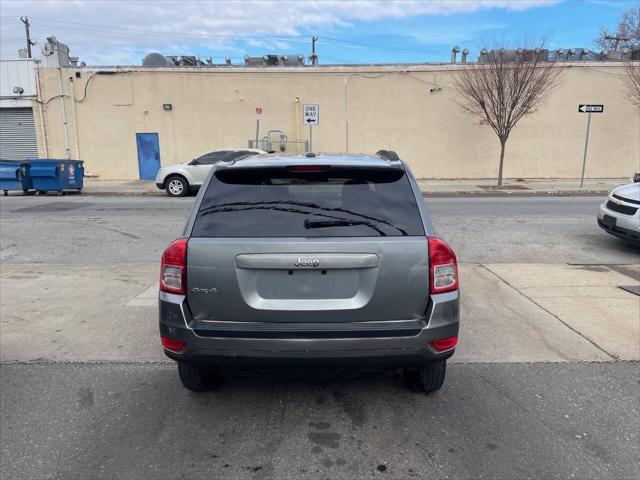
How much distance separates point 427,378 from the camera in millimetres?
3449

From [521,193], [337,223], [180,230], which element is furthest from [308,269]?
[521,193]

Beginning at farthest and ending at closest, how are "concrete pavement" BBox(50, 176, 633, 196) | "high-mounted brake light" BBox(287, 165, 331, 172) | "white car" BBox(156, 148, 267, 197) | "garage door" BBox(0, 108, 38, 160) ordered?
"garage door" BBox(0, 108, 38, 160) → "concrete pavement" BBox(50, 176, 633, 196) → "white car" BBox(156, 148, 267, 197) → "high-mounted brake light" BBox(287, 165, 331, 172)

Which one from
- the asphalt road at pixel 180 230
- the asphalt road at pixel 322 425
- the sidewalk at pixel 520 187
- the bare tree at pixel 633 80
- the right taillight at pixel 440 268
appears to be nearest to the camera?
the asphalt road at pixel 322 425

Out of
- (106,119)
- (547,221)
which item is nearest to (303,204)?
(547,221)

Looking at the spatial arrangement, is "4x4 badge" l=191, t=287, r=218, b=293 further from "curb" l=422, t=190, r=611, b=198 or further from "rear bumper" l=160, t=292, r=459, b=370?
"curb" l=422, t=190, r=611, b=198

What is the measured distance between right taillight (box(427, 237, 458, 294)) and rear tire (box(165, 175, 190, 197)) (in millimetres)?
15492

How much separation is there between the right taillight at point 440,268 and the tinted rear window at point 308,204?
133 millimetres

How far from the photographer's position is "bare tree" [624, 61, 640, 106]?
811 inches

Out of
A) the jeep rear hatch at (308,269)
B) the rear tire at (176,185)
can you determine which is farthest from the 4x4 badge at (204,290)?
the rear tire at (176,185)

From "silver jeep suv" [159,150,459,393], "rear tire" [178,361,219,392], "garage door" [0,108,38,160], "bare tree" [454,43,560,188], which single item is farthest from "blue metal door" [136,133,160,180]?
"silver jeep suv" [159,150,459,393]

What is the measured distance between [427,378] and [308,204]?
1523mm

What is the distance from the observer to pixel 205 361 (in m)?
2.91

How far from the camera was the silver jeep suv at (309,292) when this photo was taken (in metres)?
2.82

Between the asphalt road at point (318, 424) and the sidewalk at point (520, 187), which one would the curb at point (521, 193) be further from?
the asphalt road at point (318, 424)
